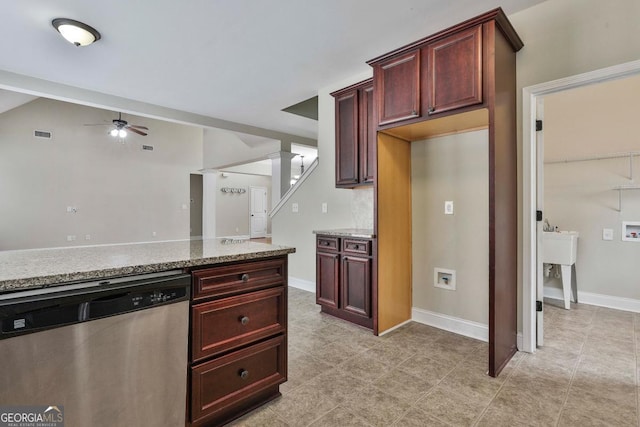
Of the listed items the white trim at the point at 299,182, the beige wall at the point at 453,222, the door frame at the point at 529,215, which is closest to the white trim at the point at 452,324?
the beige wall at the point at 453,222

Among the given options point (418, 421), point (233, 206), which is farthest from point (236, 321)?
point (233, 206)

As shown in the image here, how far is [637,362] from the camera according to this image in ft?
7.25

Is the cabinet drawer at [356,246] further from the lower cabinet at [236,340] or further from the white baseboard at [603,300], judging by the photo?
the white baseboard at [603,300]

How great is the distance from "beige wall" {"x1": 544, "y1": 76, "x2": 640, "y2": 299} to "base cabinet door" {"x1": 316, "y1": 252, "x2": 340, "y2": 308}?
8.87 feet

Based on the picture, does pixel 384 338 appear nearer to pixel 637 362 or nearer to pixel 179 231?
pixel 637 362

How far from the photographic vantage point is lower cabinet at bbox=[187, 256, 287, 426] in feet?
4.83

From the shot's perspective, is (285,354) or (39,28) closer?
(285,354)

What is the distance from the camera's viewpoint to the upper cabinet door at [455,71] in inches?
81.2

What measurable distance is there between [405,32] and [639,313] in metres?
3.67

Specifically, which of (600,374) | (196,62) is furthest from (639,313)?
(196,62)

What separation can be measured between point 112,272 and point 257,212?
11.0 metres

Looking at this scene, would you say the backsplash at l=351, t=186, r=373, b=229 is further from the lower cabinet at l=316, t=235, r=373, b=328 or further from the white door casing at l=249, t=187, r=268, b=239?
the white door casing at l=249, t=187, r=268, b=239

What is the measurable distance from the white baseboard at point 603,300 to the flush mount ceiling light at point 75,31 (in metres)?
5.52

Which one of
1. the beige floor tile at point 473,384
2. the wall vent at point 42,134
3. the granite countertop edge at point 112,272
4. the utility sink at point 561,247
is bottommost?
the beige floor tile at point 473,384
